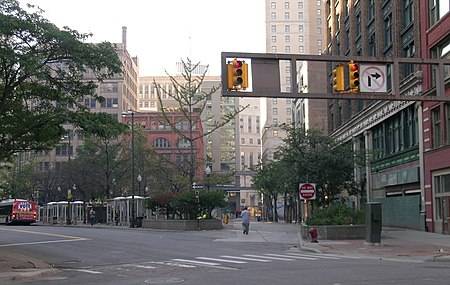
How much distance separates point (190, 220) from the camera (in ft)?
138

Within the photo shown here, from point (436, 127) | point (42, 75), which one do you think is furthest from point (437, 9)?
point (42, 75)

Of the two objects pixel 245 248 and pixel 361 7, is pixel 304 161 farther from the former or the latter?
pixel 361 7

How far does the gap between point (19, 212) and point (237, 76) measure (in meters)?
52.4

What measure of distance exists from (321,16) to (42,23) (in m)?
117

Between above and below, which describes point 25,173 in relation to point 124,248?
above

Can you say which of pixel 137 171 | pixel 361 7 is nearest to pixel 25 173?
pixel 137 171

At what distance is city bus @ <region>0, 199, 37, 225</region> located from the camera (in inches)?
2518

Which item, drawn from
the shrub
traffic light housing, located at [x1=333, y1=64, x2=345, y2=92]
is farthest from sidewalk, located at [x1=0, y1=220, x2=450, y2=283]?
traffic light housing, located at [x1=333, y1=64, x2=345, y2=92]

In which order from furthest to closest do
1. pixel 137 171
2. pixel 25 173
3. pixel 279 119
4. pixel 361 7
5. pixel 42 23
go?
pixel 279 119 < pixel 25 173 < pixel 137 171 < pixel 361 7 < pixel 42 23

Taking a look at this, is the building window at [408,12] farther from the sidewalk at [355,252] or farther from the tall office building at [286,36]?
the tall office building at [286,36]

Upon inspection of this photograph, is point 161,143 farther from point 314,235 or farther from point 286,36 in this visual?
point 314,235

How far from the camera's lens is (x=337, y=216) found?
29891 millimetres

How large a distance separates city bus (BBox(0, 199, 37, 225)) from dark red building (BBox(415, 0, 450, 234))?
44573 millimetres

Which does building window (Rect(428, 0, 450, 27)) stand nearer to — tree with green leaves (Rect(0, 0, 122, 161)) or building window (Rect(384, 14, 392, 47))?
building window (Rect(384, 14, 392, 47))
